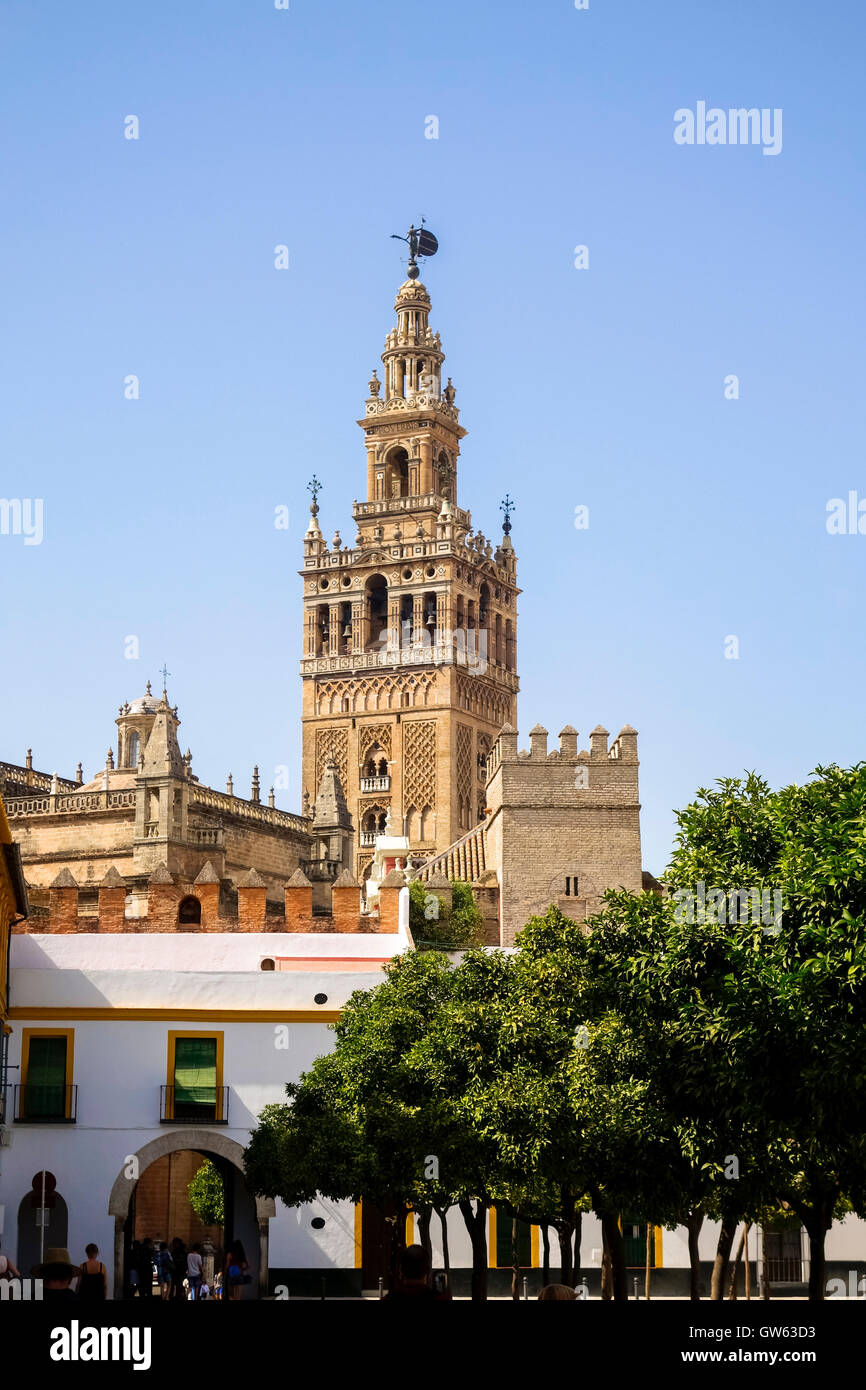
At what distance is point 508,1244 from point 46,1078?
962 cm

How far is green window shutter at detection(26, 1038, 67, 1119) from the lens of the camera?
3628 centimetres

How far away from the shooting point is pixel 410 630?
93.6 m

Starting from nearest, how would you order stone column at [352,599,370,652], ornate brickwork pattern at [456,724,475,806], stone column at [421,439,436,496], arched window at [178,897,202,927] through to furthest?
arched window at [178,897,202,927] < ornate brickwork pattern at [456,724,475,806] < stone column at [352,599,370,652] < stone column at [421,439,436,496]

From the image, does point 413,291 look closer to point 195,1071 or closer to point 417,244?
point 417,244

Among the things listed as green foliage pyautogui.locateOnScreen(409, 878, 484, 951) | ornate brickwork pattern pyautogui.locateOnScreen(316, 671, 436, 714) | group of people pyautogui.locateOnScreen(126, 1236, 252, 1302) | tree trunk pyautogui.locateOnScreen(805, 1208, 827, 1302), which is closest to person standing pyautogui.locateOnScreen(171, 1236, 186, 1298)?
group of people pyautogui.locateOnScreen(126, 1236, 252, 1302)

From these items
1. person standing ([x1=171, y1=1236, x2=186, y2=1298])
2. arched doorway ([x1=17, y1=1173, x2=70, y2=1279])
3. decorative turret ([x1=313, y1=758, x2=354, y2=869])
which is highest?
decorative turret ([x1=313, y1=758, x2=354, y2=869])

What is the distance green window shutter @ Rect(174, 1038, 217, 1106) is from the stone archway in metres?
0.62

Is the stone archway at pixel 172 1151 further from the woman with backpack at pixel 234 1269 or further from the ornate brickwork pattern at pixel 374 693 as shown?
the ornate brickwork pattern at pixel 374 693

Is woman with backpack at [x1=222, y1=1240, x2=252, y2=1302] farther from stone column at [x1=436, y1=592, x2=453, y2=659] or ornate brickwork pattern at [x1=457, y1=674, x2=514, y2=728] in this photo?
stone column at [x1=436, y1=592, x2=453, y2=659]

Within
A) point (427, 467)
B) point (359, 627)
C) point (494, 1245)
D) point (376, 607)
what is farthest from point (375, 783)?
point (494, 1245)

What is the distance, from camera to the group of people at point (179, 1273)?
32.9 m

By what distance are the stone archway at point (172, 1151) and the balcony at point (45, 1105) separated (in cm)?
146

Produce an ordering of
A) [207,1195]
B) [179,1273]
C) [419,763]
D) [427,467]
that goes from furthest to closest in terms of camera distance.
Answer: [427,467]
[419,763]
[207,1195]
[179,1273]
